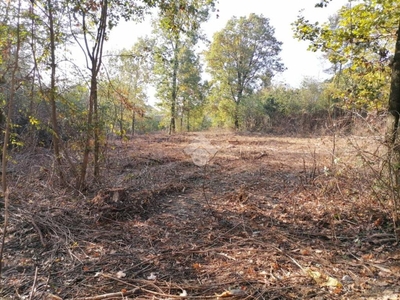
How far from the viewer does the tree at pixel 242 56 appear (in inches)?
894

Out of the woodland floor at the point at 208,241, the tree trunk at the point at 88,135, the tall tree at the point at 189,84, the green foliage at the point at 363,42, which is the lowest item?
the woodland floor at the point at 208,241

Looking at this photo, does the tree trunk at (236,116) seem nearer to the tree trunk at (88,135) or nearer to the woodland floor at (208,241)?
the woodland floor at (208,241)

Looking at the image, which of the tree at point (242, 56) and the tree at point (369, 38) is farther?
the tree at point (242, 56)

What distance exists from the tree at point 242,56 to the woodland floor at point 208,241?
61.7ft

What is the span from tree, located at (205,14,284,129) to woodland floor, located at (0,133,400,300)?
61.7ft

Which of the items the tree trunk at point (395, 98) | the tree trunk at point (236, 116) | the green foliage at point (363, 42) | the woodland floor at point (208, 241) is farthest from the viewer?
the tree trunk at point (236, 116)

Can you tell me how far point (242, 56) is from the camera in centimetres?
2286

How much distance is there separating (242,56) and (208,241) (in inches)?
852

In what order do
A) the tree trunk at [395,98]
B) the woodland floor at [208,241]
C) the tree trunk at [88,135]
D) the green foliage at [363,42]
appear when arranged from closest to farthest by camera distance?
the woodland floor at [208,241] → the tree trunk at [395,98] → the green foliage at [363,42] → the tree trunk at [88,135]

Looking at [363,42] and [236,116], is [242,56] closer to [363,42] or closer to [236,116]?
[236,116]

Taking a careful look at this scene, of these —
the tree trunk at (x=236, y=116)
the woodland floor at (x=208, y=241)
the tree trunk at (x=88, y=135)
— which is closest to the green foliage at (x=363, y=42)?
the woodland floor at (x=208, y=241)

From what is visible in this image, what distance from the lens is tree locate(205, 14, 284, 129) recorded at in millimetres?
22719

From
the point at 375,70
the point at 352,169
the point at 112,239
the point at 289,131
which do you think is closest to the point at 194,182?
the point at 112,239

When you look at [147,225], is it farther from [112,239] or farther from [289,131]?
[289,131]
